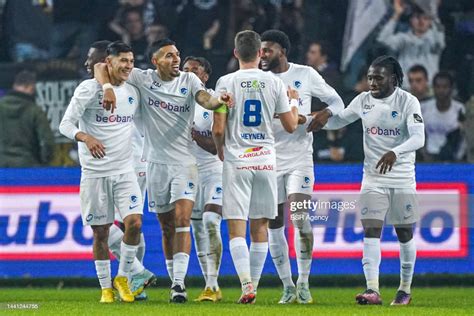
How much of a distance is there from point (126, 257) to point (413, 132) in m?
3.00

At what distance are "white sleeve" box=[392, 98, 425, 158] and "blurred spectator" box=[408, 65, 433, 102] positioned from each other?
192 inches

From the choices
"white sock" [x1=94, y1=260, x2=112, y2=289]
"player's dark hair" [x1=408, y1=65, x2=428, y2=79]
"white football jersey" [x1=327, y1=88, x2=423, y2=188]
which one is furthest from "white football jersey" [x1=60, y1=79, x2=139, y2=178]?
"player's dark hair" [x1=408, y1=65, x2=428, y2=79]

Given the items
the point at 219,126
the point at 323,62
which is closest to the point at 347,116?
the point at 219,126

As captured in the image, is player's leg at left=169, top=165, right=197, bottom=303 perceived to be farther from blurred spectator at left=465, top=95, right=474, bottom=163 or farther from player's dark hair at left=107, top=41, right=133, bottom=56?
blurred spectator at left=465, top=95, right=474, bottom=163

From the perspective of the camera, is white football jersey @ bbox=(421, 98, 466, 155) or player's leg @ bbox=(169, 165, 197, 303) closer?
player's leg @ bbox=(169, 165, 197, 303)

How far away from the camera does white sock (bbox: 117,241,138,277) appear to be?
13.5 meters

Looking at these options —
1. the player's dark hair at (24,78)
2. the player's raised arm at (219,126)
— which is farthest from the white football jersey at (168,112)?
the player's dark hair at (24,78)

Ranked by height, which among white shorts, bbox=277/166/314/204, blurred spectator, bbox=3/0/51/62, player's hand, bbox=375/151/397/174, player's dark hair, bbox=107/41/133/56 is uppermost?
blurred spectator, bbox=3/0/51/62

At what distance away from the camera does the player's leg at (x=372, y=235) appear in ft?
43.5

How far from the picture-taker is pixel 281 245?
13.8 metres

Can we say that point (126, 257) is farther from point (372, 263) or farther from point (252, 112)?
point (372, 263)

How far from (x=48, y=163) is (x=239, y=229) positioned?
18.5 feet

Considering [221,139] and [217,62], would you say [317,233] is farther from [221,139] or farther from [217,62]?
[221,139]

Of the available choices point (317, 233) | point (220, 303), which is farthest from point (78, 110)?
point (317, 233)
